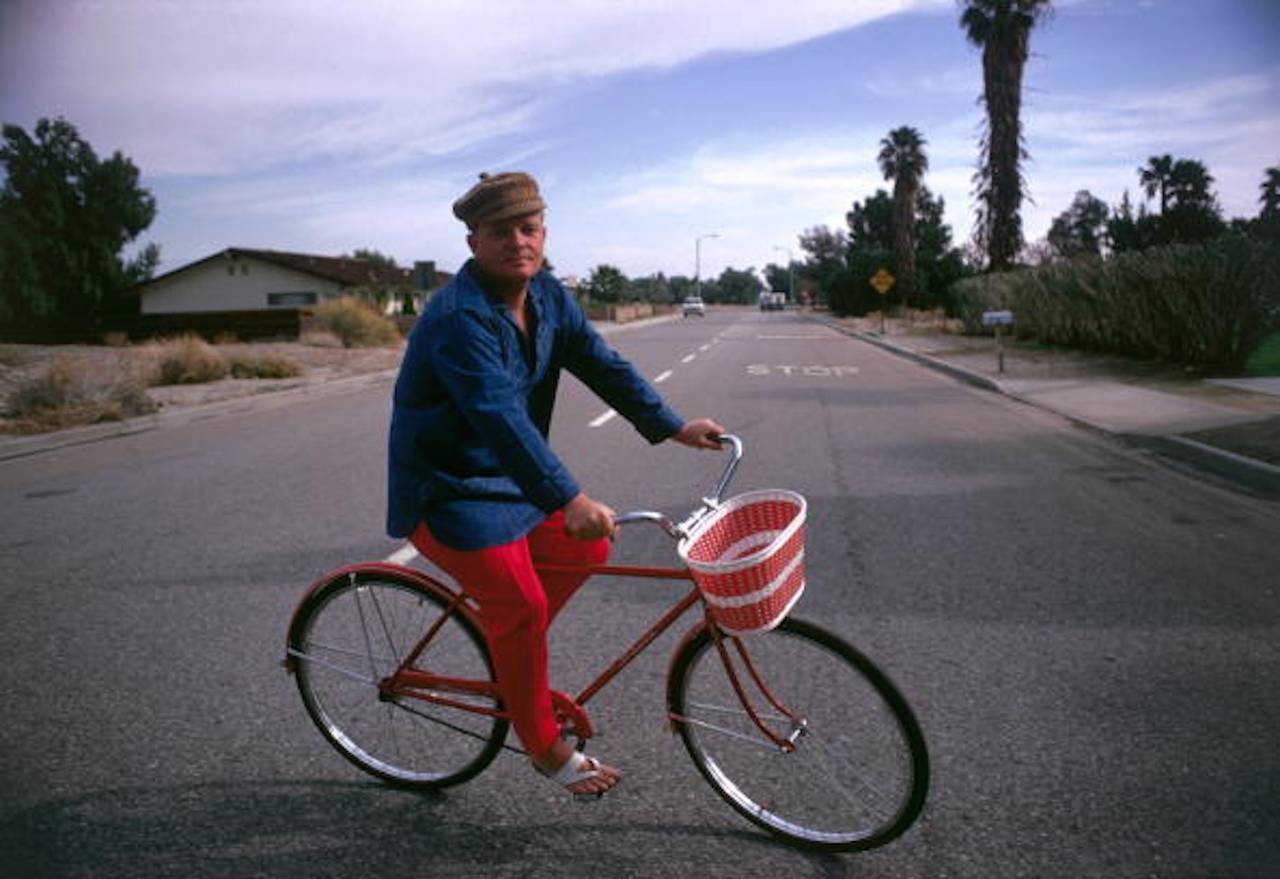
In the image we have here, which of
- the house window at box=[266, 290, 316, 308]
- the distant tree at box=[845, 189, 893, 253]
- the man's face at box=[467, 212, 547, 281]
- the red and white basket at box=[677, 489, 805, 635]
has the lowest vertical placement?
the red and white basket at box=[677, 489, 805, 635]

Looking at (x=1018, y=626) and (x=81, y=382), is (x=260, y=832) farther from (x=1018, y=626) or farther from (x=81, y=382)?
(x=81, y=382)

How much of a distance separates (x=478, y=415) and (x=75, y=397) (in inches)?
497

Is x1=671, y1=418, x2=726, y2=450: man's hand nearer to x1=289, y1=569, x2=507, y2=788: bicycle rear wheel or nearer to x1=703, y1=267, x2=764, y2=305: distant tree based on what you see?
x1=289, y1=569, x2=507, y2=788: bicycle rear wheel

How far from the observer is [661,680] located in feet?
12.4

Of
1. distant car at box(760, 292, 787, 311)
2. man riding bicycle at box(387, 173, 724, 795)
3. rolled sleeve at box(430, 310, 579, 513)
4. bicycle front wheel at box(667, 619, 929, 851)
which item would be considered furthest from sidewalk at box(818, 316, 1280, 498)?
distant car at box(760, 292, 787, 311)

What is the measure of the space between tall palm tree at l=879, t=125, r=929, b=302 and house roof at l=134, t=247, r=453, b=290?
77.5 ft

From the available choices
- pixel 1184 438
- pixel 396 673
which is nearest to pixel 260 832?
pixel 396 673

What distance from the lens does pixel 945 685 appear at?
362cm

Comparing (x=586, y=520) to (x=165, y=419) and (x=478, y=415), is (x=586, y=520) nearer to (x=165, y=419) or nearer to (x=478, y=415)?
(x=478, y=415)

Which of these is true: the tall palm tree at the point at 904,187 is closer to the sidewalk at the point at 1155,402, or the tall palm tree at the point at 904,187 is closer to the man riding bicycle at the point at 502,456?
the sidewalk at the point at 1155,402

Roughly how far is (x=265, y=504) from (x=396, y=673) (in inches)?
180

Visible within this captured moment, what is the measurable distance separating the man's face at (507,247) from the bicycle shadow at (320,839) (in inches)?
63.8

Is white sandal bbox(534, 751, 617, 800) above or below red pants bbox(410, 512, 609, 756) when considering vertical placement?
below

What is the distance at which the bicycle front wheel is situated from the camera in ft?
7.98
